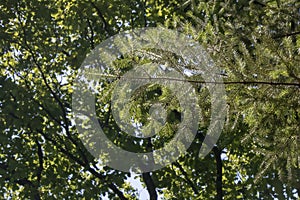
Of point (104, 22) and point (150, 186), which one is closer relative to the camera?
point (150, 186)

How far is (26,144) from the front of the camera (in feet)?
38.2

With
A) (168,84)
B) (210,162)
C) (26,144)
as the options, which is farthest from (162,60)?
(26,144)

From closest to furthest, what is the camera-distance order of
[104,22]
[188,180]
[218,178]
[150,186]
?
[218,178] → [150,186] → [188,180] → [104,22]

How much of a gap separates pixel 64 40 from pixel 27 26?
3.52 feet

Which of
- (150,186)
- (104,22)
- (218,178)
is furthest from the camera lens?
(104,22)

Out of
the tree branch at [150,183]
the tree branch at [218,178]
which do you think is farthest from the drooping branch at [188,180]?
the tree branch at [218,178]

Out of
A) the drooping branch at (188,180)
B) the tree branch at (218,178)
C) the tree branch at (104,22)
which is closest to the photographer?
the tree branch at (218,178)

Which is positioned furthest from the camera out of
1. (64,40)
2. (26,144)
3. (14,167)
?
(64,40)

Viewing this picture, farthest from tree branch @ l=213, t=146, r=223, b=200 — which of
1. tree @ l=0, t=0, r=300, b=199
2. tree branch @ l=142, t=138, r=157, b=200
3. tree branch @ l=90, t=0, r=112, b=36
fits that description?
tree branch @ l=90, t=0, r=112, b=36

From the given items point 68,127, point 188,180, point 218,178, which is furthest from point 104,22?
point 218,178

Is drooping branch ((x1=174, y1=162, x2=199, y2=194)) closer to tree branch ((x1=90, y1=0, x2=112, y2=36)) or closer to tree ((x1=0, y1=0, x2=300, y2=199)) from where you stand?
tree ((x1=0, y1=0, x2=300, y2=199))

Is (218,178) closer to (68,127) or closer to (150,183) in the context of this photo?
(150,183)

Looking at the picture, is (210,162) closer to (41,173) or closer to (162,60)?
(41,173)

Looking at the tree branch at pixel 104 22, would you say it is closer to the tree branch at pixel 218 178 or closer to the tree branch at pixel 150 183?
the tree branch at pixel 150 183
